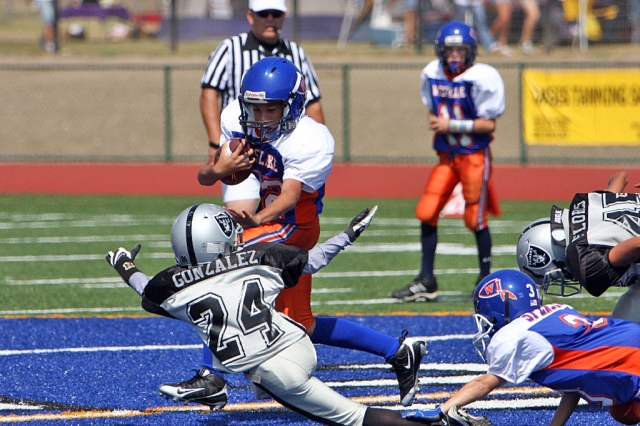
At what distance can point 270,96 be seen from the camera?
4137 mm

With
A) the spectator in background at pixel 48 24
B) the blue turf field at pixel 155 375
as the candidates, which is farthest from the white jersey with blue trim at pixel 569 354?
the spectator in background at pixel 48 24

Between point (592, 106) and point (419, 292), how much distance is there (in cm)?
724

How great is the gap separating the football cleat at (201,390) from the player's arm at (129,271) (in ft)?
1.35

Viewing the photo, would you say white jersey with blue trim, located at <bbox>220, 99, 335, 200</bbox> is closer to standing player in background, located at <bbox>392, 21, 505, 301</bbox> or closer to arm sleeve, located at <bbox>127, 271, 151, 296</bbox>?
arm sleeve, located at <bbox>127, 271, 151, 296</bbox>

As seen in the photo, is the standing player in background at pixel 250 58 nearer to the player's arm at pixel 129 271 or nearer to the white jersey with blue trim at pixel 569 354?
the player's arm at pixel 129 271

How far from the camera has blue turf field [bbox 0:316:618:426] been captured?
4344 millimetres

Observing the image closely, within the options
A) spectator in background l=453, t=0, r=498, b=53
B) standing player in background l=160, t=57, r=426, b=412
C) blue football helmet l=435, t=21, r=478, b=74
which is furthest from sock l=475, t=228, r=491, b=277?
spectator in background l=453, t=0, r=498, b=53

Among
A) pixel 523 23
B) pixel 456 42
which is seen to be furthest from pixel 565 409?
pixel 523 23

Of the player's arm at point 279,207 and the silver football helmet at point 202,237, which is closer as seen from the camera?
the silver football helmet at point 202,237

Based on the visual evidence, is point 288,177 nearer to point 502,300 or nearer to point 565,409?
point 502,300

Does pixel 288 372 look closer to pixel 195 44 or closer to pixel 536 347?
pixel 536 347

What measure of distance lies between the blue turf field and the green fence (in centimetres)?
913

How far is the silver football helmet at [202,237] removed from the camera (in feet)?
12.0

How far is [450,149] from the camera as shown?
7.08 metres
